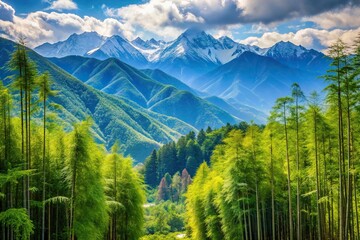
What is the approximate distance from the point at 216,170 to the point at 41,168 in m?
22.4

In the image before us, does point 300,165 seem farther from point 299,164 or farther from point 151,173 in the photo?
point 151,173

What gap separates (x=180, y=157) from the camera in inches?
5812

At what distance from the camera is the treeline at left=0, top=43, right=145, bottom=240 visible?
25.2 meters

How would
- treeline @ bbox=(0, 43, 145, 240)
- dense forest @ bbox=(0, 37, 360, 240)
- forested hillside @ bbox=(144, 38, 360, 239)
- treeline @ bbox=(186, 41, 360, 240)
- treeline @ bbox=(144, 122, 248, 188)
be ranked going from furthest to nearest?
treeline @ bbox=(144, 122, 248, 188), treeline @ bbox=(0, 43, 145, 240), dense forest @ bbox=(0, 37, 360, 240), treeline @ bbox=(186, 41, 360, 240), forested hillside @ bbox=(144, 38, 360, 239)

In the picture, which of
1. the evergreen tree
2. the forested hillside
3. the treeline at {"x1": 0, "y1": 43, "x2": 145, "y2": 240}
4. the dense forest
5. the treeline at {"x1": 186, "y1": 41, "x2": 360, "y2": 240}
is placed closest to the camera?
the forested hillside

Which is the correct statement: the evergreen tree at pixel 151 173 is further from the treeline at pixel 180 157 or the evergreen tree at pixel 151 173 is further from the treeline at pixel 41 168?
the treeline at pixel 41 168

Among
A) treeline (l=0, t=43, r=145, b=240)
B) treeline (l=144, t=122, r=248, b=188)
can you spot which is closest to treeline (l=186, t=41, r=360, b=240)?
treeline (l=0, t=43, r=145, b=240)

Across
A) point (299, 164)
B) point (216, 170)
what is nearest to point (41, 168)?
point (216, 170)

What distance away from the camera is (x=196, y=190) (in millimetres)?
50375

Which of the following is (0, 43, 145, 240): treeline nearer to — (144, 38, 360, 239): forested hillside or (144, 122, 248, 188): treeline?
(144, 38, 360, 239): forested hillside

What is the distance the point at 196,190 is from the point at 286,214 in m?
14.1

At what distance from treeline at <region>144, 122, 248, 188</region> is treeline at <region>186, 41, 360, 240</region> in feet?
316

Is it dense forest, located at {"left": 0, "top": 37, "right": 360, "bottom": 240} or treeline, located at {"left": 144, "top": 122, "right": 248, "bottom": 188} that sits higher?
treeline, located at {"left": 144, "top": 122, "right": 248, "bottom": 188}

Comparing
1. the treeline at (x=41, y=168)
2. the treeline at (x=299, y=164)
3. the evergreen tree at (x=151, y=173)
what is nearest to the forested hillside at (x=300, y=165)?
the treeline at (x=299, y=164)
